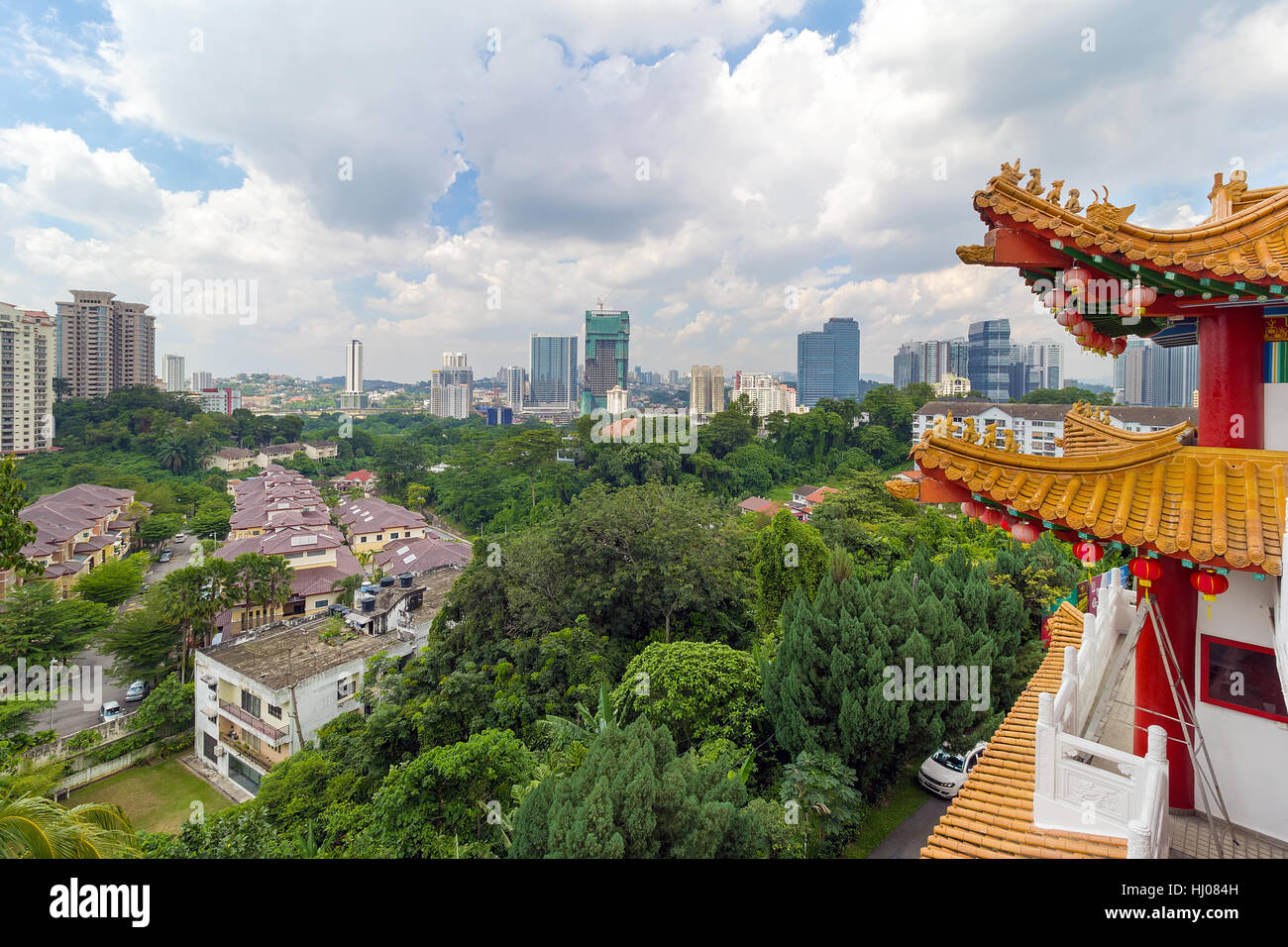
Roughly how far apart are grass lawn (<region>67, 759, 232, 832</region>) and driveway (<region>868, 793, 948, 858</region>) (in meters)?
17.0

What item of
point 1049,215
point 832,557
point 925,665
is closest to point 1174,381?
point 832,557

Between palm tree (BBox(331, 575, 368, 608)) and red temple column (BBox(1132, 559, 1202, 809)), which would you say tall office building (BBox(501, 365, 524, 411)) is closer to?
palm tree (BBox(331, 575, 368, 608))

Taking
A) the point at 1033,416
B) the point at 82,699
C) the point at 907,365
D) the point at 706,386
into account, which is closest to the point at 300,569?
the point at 82,699

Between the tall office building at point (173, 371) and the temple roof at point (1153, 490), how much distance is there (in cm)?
11099

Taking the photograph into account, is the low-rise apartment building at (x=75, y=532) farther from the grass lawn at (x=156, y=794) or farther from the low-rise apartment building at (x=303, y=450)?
the low-rise apartment building at (x=303, y=450)

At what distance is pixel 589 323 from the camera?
7950 cm

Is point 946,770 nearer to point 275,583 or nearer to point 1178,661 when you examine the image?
point 1178,661

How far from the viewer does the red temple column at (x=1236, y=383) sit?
144 inches

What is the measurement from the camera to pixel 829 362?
125188 mm

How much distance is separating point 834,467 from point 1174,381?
2454 cm

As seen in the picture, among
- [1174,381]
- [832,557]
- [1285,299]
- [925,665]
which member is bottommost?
[925,665]

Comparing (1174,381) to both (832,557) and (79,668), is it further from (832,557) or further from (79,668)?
(79,668)

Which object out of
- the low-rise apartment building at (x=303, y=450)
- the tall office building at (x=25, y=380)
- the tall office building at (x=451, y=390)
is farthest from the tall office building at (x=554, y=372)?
the tall office building at (x=25, y=380)

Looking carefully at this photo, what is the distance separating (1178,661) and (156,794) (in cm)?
2337
